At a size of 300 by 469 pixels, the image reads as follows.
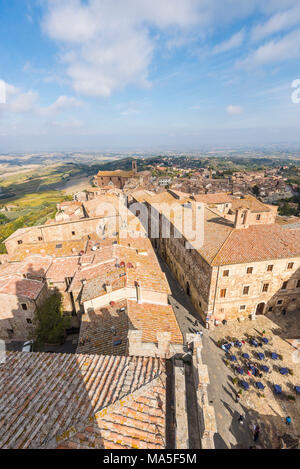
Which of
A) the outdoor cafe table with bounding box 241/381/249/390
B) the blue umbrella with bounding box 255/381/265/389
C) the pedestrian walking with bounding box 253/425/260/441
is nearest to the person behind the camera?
the pedestrian walking with bounding box 253/425/260/441

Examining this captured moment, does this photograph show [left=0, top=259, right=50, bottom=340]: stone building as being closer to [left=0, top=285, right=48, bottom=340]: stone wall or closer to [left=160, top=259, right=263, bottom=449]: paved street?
[left=0, top=285, right=48, bottom=340]: stone wall

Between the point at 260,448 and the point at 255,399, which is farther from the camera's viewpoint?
the point at 255,399

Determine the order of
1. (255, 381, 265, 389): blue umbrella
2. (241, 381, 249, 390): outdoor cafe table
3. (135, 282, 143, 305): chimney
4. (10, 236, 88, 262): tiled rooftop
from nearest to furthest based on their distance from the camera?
(255, 381, 265, 389): blue umbrella, (241, 381, 249, 390): outdoor cafe table, (135, 282, 143, 305): chimney, (10, 236, 88, 262): tiled rooftop

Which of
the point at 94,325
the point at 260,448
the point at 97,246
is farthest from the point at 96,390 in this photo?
the point at 97,246

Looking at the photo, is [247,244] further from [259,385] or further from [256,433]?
[256,433]

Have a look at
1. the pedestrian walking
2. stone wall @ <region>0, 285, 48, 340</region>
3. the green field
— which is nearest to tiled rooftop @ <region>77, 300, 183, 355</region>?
stone wall @ <region>0, 285, 48, 340</region>

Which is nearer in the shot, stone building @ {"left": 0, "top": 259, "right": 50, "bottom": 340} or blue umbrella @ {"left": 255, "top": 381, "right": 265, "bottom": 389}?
blue umbrella @ {"left": 255, "top": 381, "right": 265, "bottom": 389}
